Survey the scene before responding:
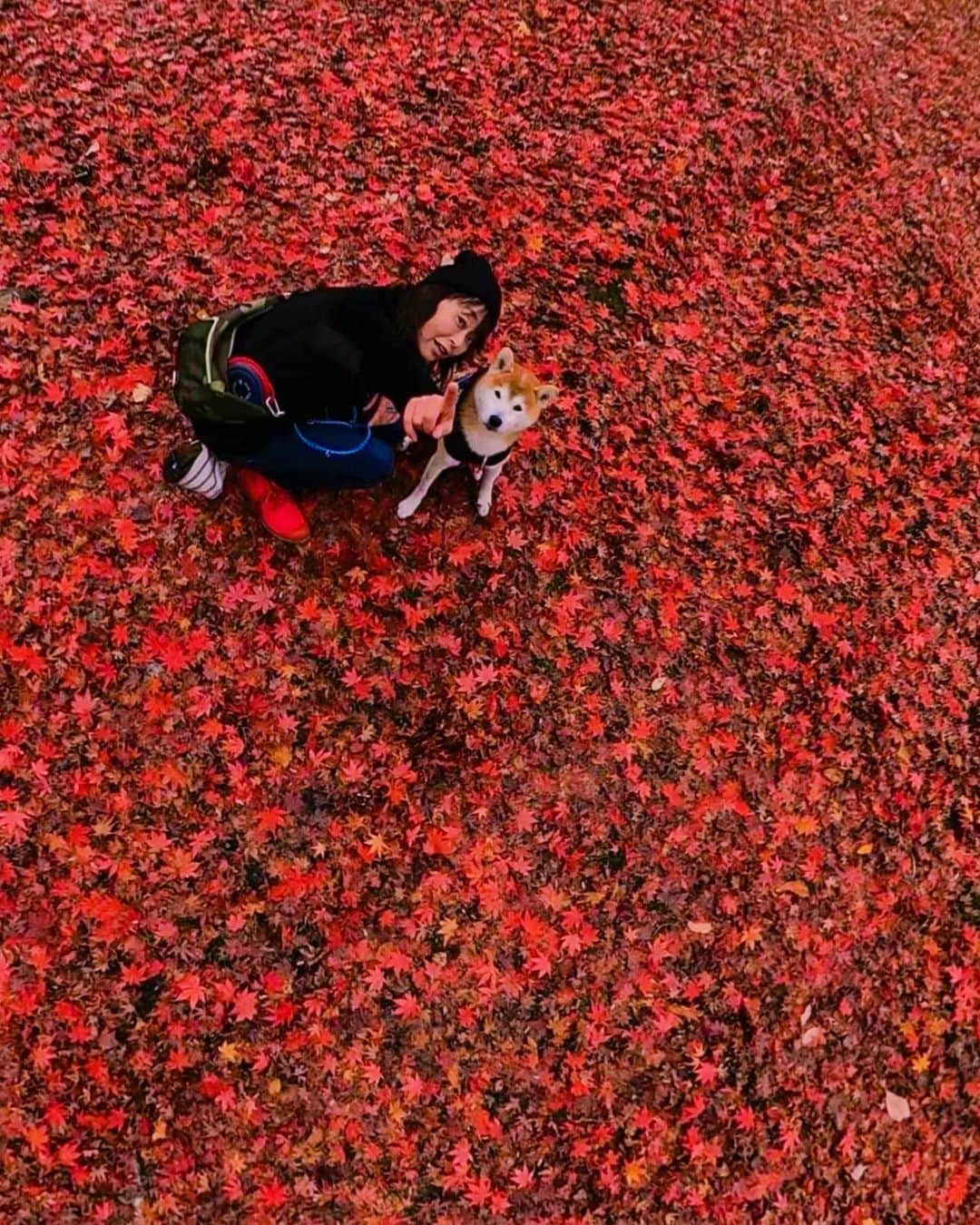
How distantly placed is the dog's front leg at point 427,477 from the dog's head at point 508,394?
62cm

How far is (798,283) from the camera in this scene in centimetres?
723

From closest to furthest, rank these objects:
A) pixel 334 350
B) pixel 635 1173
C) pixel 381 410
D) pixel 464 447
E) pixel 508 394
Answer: pixel 334 350, pixel 508 394, pixel 635 1173, pixel 381 410, pixel 464 447

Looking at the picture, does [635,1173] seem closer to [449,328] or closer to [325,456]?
[325,456]

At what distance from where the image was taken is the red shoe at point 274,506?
5016 mm

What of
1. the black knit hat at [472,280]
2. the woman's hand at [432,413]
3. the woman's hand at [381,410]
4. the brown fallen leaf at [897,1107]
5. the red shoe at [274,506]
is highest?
the black knit hat at [472,280]

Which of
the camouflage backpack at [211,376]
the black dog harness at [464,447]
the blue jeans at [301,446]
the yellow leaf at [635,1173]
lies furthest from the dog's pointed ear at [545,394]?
the yellow leaf at [635,1173]

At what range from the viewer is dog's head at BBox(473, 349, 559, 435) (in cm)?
414

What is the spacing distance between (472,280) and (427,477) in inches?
63.4

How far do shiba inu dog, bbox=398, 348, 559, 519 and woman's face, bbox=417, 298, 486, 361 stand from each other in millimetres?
363

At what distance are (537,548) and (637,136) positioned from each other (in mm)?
4580

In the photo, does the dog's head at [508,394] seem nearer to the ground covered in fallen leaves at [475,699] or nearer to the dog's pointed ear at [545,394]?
the dog's pointed ear at [545,394]

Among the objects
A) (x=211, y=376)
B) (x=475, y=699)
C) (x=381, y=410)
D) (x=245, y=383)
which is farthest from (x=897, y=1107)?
(x=211, y=376)

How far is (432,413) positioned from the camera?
13.8 feet

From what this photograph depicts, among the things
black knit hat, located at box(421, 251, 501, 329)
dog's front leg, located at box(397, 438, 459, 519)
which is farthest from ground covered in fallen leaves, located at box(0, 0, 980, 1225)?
black knit hat, located at box(421, 251, 501, 329)
